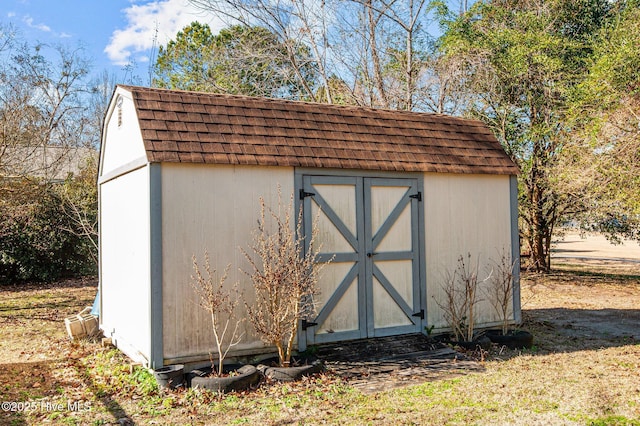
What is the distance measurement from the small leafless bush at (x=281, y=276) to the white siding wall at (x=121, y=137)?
162cm

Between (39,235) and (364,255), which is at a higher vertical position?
(39,235)

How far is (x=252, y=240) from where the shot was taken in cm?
630

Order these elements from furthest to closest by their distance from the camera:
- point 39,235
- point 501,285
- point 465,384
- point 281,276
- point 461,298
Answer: point 39,235, point 501,285, point 461,298, point 281,276, point 465,384

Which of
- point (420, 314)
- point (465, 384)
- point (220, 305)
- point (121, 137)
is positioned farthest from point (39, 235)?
point (465, 384)

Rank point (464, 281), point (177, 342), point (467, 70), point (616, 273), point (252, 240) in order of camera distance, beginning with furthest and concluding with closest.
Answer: point (616, 273)
point (467, 70)
point (464, 281)
point (252, 240)
point (177, 342)

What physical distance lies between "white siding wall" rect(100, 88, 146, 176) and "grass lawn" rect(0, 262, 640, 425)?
2.44 meters

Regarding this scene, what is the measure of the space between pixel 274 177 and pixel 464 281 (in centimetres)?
303

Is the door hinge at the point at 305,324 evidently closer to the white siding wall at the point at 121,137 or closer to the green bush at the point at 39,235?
the white siding wall at the point at 121,137

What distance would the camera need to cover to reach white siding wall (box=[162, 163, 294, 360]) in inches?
230

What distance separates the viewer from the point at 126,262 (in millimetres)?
6785

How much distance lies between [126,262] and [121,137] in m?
1.57

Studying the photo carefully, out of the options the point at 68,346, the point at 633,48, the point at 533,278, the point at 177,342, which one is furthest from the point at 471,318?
the point at 533,278

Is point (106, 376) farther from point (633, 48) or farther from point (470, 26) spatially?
point (470, 26)

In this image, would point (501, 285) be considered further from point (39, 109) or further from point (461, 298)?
point (39, 109)
